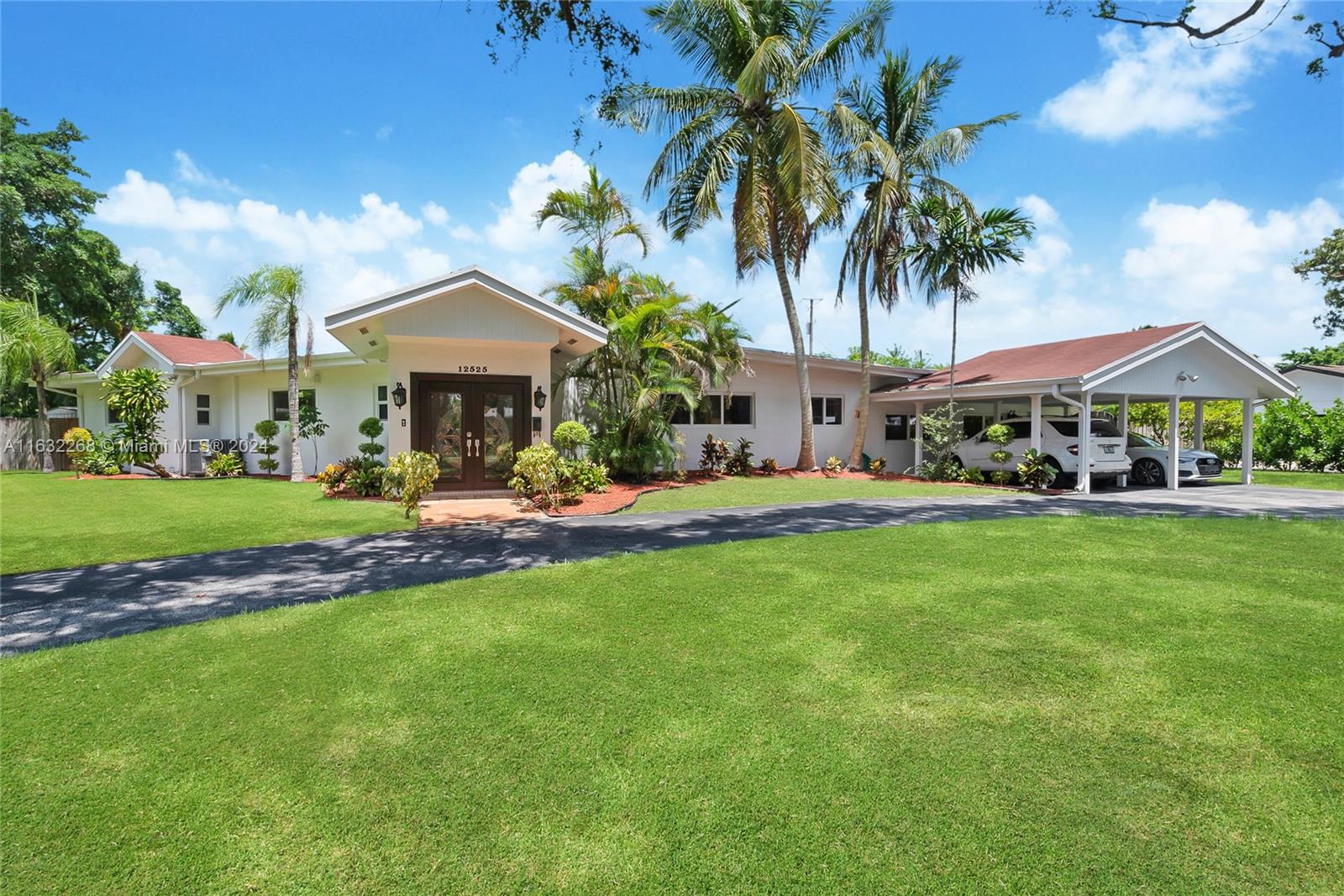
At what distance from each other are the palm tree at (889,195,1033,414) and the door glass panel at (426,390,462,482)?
12.3 meters

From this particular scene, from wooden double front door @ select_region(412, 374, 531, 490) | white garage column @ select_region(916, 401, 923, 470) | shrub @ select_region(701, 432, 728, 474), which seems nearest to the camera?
wooden double front door @ select_region(412, 374, 531, 490)

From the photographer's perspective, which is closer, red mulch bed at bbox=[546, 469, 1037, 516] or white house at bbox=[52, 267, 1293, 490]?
red mulch bed at bbox=[546, 469, 1037, 516]

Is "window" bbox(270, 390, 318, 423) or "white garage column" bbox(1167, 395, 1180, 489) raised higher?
"window" bbox(270, 390, 318, 423)

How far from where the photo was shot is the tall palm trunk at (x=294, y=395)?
16.3 meters

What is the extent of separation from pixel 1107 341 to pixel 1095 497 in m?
5.90

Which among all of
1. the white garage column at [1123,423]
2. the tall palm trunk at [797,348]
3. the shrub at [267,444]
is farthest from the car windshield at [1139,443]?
the shrub at [267,444]

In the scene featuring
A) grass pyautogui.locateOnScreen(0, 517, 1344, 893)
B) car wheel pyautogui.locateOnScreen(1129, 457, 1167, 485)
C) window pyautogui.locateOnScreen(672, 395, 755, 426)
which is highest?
window pyautogui.locateOnScreen(672, 395, 755, 426)

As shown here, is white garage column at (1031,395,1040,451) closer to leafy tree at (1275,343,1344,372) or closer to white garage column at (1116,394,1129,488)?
white garage column at (1116,394,1129,488)

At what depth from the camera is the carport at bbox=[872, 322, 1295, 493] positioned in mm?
14633

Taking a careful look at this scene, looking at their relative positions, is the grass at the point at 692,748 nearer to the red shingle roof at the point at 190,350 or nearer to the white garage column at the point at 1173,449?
the white garage column at the point at 1173,449

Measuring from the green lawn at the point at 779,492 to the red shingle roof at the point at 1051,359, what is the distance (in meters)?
3.36

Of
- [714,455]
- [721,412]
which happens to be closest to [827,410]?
[721,412]

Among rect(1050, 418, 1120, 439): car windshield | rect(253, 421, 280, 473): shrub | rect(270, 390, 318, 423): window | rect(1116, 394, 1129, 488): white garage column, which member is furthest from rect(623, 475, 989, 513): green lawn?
rect(253, 421, 280, 473): shrub

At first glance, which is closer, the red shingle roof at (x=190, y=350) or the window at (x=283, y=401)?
the window at (x=283, y=401)
